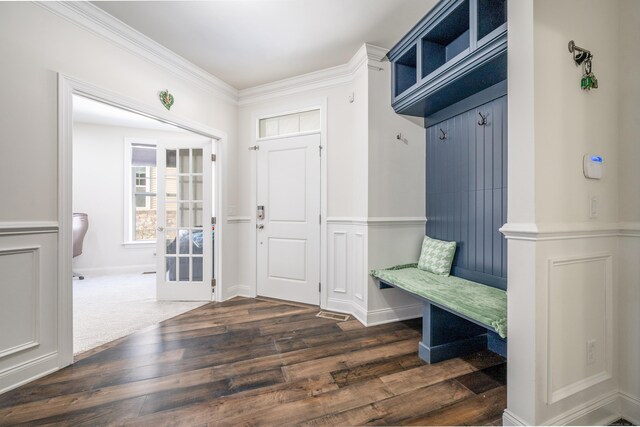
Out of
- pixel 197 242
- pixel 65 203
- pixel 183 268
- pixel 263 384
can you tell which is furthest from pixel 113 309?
pixel 263 384

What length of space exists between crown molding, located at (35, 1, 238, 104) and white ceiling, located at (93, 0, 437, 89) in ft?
0.20

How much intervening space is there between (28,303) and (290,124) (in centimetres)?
274

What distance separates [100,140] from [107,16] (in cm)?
344

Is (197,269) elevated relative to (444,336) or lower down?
elevated

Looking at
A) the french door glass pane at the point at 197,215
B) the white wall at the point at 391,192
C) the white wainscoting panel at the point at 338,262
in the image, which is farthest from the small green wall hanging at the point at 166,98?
the white wainscoting panel at the point at 338,262

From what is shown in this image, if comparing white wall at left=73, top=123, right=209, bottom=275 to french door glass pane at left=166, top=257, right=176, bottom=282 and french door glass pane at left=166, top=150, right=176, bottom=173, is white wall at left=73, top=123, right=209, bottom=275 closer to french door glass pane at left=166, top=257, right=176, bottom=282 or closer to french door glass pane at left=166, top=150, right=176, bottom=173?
french door glass pane at left=166, top=150, right=176, bottom=173

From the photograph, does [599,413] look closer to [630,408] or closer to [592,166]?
[630,408]

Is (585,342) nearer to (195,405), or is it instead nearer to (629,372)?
(629,372)

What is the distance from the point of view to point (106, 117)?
450 centimetres

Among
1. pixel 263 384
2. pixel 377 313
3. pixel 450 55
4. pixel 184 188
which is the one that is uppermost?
pixel 450 55

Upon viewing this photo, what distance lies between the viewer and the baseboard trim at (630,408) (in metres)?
1.43

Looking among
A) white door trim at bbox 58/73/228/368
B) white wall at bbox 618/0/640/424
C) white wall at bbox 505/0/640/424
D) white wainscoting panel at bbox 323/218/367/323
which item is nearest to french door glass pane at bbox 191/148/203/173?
white door trim at bbox 58/73/228/368

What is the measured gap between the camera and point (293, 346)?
2242mm

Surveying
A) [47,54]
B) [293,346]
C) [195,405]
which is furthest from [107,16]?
[293,346]
